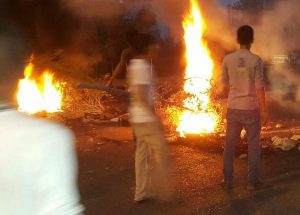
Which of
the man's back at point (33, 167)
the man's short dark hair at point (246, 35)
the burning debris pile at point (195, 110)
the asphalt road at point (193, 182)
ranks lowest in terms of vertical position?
the asphalt road at point (193, 182)

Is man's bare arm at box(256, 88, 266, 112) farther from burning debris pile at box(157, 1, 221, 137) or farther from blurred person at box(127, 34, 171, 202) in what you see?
burning debris pile at box(157, 1, 221, 137)

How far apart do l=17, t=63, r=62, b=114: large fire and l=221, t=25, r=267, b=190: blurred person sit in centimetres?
689

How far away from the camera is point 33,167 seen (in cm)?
213

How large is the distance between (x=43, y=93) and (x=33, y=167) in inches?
412

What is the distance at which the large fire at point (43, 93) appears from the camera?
38.7 feet

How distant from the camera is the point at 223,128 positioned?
834 centimetres

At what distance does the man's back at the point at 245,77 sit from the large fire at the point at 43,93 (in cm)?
696

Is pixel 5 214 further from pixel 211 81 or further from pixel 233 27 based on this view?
pixel 233 27

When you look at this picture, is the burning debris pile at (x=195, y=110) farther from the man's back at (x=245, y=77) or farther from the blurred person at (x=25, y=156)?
the blurred person at (x=25, y=156)

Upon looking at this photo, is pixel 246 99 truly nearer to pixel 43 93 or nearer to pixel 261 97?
pixel 261 97

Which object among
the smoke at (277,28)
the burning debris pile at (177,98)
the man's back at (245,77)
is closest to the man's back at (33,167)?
the man's back at (245,77)

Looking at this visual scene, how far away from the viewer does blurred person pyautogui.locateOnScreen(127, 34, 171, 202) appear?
492cm

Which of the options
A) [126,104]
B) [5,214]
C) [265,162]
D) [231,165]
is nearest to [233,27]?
[126,104]

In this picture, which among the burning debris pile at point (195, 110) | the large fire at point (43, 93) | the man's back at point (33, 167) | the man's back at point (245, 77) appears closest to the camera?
the man's back at point (33, 167)
